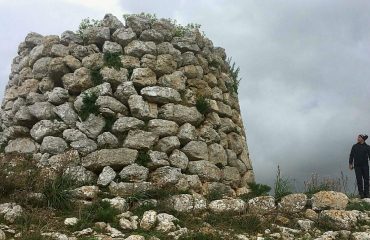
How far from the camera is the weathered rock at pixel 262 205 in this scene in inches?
297

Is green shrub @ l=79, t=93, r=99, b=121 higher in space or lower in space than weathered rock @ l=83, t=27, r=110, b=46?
lower

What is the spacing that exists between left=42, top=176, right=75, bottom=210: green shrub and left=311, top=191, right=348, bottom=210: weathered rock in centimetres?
411

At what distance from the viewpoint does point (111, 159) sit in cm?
819

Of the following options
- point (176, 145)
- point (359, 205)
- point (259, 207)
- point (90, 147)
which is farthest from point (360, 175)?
point (90, 147)

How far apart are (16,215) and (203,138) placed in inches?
160

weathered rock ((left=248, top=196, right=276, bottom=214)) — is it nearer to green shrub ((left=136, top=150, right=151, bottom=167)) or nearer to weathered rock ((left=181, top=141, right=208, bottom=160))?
weathered rock ((left=181, top=141, right=208, bottom=160))

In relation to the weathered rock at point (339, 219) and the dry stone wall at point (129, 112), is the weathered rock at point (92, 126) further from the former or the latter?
the weathered rock at point (339, 219)

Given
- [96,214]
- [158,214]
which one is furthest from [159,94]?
[96,214]

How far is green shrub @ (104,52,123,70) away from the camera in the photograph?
933 cm

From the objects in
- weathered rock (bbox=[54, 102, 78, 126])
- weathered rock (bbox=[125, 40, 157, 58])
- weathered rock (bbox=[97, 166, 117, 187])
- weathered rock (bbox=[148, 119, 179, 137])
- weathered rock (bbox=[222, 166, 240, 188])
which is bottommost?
weathered rock (bbox=[97, 166, 117, 187])

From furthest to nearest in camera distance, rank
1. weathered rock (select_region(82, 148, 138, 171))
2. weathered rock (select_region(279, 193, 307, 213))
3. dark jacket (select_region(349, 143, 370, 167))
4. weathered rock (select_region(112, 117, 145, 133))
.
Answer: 1. dark jacket (select_region(349, 143, 370, 167))
2. weathered rock (select_region(112, 117, 145, 133))
3. weathered rock (select_region(82, 148, 138, 171))
4. weathered rock (select_region(279, 193, 307, 213))

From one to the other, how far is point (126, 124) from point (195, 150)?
56.5 inches

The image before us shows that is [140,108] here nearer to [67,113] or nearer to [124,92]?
[124,92]

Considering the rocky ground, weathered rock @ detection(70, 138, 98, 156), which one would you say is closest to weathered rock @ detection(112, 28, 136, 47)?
weathered rock @ detection(70, 138, 98, 156)
